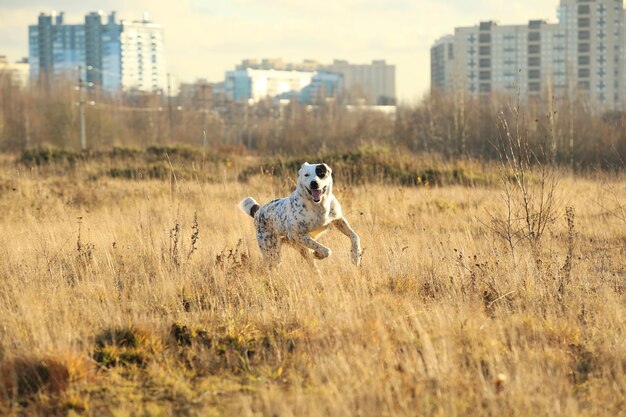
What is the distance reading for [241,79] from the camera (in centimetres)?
19075

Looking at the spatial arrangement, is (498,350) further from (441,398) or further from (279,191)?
(279,191)

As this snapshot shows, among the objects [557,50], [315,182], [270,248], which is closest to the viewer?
[315,182]

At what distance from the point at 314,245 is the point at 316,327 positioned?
196 centimetres

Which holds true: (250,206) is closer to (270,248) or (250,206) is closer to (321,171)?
(270,248)

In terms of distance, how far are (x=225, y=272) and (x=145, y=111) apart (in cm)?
6785

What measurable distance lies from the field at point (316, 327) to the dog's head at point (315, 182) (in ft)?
2.10

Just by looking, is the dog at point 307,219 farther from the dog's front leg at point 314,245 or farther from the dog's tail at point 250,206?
the dog's tail at point 250,206

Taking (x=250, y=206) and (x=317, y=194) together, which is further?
(x=250, y=206)

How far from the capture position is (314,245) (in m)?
8.22

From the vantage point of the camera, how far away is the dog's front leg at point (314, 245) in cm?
812

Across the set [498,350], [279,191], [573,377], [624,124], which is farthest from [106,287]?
[279,191]

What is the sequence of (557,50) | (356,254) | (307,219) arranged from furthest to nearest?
(557,50)
(307,219)
(356,254)

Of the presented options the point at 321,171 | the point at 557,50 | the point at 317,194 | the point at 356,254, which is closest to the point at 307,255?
the point at 356,254

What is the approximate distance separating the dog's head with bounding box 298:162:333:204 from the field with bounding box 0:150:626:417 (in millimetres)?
641
